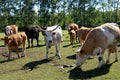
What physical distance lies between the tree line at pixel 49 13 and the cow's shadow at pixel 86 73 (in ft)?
178

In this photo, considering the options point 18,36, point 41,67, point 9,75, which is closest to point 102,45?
point 41,67

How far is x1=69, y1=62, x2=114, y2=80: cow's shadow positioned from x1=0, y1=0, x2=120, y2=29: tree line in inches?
2133

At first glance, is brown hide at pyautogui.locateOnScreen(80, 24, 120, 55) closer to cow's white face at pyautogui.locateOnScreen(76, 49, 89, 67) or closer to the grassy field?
cow's white face at pyautogui.locateOnScreen(76, 49, 89, 67)

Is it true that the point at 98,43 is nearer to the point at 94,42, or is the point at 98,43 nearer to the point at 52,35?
the point at 94,42

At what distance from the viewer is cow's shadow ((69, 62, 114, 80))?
43.5 ft

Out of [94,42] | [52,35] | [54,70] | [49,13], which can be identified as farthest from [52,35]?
[49,13]

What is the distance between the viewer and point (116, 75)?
517 inches

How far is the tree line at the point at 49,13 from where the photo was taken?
7106 cm

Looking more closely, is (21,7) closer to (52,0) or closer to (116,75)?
(52,0)

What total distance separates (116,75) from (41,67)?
14.5 feet

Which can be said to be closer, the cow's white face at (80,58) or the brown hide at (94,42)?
the brown hide at (94,42)

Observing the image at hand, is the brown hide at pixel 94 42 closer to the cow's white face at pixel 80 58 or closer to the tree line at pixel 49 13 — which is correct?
the cow's white face at pixel 80 58

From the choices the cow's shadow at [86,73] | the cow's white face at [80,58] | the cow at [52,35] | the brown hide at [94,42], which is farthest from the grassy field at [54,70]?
the cow at [52,35]

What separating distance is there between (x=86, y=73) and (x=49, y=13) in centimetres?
5922
